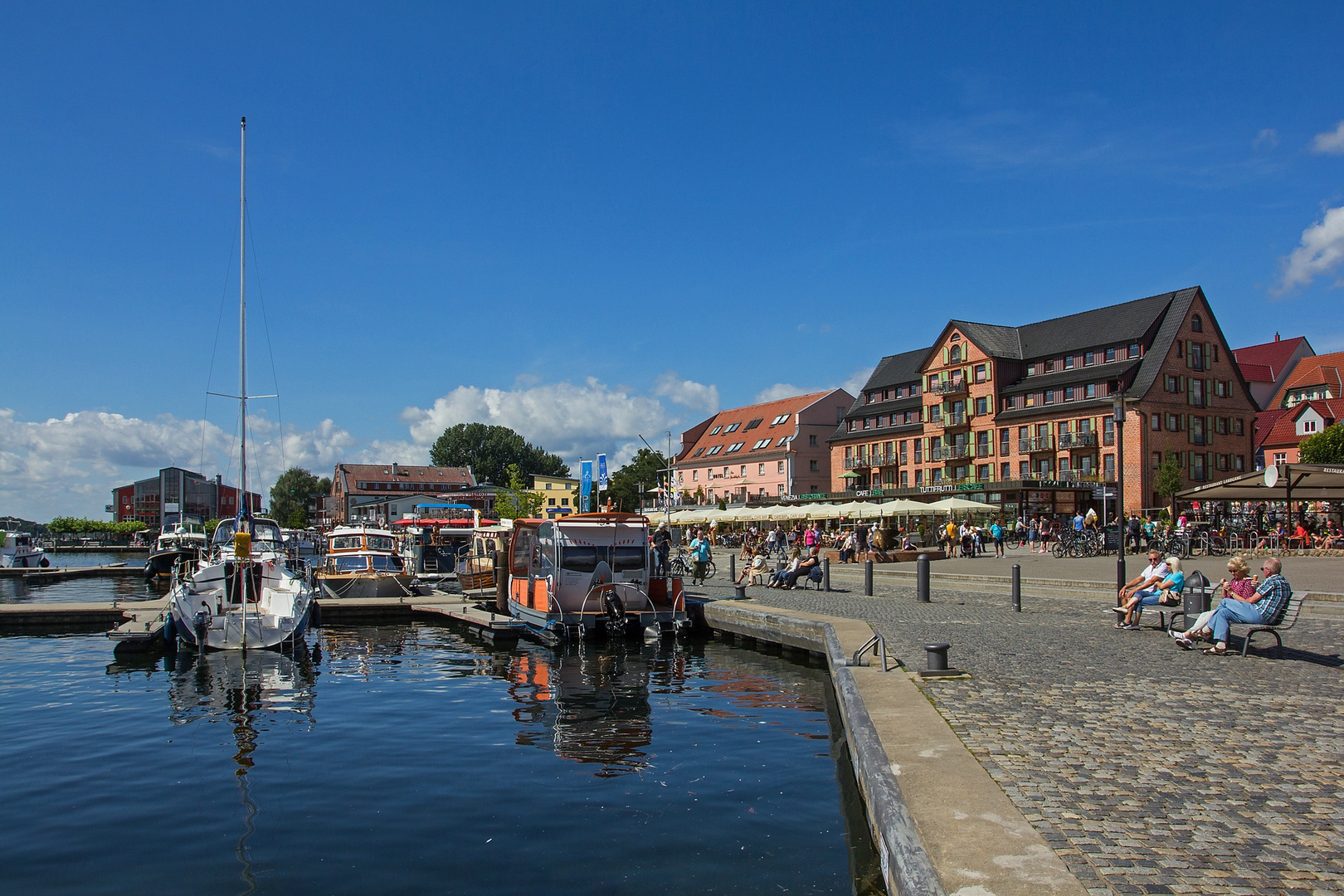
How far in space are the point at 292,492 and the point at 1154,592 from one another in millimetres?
163774

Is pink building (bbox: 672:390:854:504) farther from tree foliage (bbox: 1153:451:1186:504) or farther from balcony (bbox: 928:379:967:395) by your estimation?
tree foliage (bbox: 1153:451:1186:504)

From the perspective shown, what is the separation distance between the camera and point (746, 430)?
9725 centimetres

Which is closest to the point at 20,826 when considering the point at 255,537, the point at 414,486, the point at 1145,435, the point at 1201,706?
the point at 1201,706

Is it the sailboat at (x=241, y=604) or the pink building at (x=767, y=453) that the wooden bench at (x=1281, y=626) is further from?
the pink building at (x=767, y=453)

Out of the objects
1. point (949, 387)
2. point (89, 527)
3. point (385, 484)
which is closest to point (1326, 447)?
point (949, 387)

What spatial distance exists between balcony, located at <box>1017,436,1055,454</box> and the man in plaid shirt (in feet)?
180

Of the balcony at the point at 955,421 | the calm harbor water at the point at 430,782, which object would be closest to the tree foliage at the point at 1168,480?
the balcony at the point at 955,421

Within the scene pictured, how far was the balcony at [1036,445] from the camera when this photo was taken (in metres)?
65.9

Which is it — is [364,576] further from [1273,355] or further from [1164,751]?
[1273,355]

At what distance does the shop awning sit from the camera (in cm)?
3071

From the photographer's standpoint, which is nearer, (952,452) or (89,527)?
(952,452)

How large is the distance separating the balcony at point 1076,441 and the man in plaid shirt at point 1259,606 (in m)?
52.7

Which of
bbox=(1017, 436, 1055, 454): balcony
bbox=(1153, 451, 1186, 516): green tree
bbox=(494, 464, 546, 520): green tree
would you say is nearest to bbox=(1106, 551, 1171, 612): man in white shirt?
bbox=(1153, 451, 1186, 516): green tree

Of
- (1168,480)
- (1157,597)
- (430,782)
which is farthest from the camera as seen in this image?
(1168,480)
